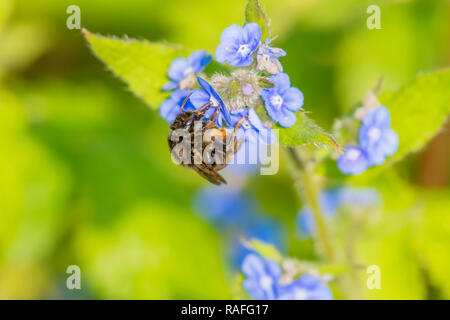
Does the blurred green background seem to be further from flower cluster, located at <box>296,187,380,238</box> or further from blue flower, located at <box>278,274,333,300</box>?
blue flower, located at <box>278,274,333,300</box>

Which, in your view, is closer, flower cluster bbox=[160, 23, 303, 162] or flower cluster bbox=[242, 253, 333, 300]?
flower cluster bbox=[160, 23, 303, 162]

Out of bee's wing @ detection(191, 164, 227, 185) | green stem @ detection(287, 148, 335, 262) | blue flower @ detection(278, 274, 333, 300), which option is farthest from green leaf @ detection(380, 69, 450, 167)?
bee's wing @ detection(191, 164, 227, 185)

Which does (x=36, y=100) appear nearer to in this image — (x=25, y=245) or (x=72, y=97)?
(x=72, y=97)

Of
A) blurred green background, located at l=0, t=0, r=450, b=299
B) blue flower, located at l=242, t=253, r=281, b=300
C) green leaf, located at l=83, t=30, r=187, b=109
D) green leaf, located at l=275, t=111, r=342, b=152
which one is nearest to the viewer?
green leaf, located at l=275, t=111, r=342, b=152

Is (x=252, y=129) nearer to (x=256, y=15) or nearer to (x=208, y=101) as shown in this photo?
(x=208, y=101)

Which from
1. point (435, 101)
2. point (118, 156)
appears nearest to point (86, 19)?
point (118, 156)

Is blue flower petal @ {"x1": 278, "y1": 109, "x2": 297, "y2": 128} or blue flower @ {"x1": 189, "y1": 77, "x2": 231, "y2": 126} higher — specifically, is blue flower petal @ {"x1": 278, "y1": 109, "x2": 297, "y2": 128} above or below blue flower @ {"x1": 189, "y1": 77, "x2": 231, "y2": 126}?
below
